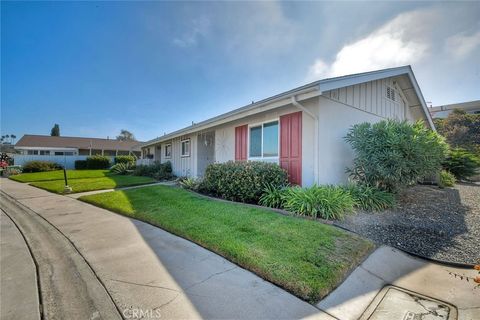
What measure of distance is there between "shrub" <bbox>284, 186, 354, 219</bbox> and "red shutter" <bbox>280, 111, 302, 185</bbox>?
1.61 m

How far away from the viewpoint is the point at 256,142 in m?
8.36

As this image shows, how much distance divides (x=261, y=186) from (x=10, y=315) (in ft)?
16.8

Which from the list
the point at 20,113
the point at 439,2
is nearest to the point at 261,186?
the point at 439,2

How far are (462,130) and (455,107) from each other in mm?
12232

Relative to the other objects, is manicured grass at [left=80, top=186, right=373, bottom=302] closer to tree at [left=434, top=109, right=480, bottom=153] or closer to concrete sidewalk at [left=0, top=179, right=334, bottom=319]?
concrete sidewalk at [left=0, top=179, right=334, bottom=319]

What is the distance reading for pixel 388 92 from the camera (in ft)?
29.3

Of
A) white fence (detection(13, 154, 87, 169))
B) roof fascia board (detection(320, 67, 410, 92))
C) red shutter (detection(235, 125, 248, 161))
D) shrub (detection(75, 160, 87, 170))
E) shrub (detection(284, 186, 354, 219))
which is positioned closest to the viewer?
shrub (detection(284, 186, 354, 219))

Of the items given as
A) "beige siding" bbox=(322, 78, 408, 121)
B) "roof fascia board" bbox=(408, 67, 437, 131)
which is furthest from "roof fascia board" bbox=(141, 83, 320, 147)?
"roof fascia board" bbox=(408, 67, 437, 131)

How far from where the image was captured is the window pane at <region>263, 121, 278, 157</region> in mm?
7605

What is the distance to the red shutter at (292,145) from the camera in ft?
22.4

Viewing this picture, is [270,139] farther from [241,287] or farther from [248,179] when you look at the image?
[241,287]

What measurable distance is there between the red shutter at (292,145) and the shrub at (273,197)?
99 cm

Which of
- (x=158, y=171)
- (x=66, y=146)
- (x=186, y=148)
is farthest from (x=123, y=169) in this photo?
(x=66, y=146)

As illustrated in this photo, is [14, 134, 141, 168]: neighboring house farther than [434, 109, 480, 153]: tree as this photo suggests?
Yes
